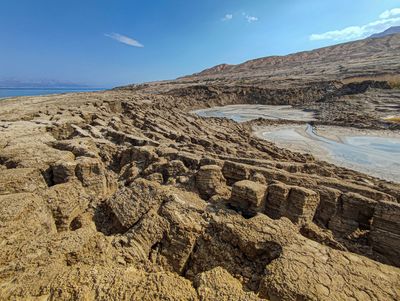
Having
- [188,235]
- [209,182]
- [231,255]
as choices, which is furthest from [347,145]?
[188,235]

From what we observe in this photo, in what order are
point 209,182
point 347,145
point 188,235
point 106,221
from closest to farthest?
point 188,235 → point 106,221 → point 209,182 → point 347,145

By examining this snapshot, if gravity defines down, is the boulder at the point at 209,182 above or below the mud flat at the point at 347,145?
above

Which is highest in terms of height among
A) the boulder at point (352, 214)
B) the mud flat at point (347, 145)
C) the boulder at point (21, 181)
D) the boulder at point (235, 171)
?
the boulder at point (21, 181)

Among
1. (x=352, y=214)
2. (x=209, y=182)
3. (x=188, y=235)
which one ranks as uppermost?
(x=209, y=182)

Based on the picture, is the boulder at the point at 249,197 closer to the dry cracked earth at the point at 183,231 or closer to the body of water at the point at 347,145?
the dry cracked earth at the point at 183,231

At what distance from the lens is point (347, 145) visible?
17.0 meters

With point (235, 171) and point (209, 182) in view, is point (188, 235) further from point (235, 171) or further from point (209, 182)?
point (235, 171)

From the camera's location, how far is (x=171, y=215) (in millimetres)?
4223

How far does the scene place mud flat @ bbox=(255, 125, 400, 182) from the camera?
13.0 m

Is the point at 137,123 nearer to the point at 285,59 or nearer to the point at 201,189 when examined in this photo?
the point at 201,189

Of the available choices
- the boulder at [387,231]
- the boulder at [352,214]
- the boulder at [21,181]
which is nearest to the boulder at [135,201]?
the boulder at [21,181]

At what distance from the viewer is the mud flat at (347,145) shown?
42.7 feet

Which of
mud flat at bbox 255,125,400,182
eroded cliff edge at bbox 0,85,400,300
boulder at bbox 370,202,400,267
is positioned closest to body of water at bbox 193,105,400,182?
mud flat at bbox 255,125,400,182

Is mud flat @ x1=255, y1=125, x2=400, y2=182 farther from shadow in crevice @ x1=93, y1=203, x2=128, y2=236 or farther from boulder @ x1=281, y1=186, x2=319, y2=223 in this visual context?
shadow in crevice @ x1=93, y1=203, x2=128, y2=236
